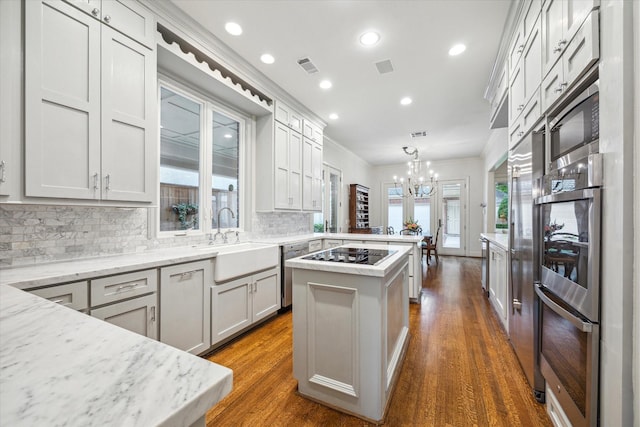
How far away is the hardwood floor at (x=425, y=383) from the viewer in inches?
64.5

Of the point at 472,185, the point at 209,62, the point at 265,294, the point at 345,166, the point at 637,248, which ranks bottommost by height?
the point at 265,294

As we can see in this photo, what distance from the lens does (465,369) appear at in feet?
7.04

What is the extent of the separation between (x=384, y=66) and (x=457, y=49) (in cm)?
76

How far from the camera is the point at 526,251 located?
189 cm

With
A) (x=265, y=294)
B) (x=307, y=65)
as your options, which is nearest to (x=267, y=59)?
(x=307, y=65)

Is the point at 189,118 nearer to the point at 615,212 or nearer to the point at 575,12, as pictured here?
the point at 575,12

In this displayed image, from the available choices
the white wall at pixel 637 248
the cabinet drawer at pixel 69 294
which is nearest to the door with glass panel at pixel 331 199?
the cabinet drawer at pixel 69 294

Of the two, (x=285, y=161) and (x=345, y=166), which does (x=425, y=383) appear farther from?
(x=345, y=166)

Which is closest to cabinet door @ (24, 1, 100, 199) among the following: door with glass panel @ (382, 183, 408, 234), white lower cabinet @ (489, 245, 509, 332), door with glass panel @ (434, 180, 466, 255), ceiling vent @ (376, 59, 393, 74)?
ceiling vent @ (376, 59, 393, 74)

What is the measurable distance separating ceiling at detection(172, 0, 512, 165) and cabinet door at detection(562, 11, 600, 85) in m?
1.32

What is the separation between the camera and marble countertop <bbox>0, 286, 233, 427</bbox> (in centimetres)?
40

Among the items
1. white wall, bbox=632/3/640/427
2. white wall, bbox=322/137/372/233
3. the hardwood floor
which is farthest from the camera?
white wall, bbox=322/137/372/233

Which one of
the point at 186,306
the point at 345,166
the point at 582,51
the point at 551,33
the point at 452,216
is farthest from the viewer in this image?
the point at 452,216

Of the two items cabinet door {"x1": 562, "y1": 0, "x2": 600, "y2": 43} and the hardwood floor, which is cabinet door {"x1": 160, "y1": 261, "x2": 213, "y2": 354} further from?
cabinet door {"x1": 562, "y1": 0, "x2": 600, "y2": 43}
